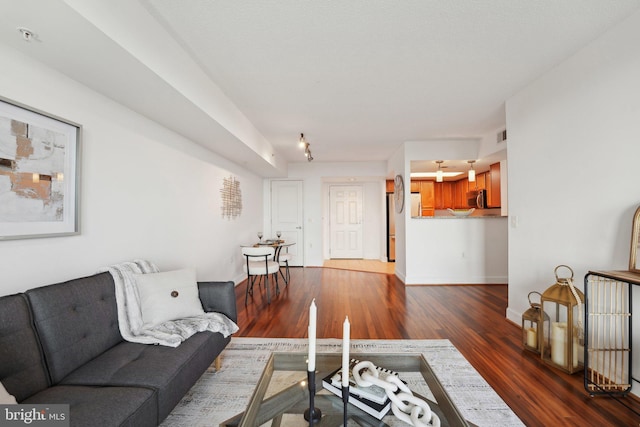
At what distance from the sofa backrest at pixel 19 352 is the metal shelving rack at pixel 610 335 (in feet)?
10.00

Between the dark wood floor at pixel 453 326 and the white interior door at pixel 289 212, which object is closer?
the dark wood floor at pixel 453 326

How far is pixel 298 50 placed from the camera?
6.87 ft

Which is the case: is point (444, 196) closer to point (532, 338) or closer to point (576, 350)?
point (532, 338)

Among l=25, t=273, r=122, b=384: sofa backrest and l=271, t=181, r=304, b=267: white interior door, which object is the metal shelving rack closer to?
l=25, t=273, r=122, b=384: sofa backrest

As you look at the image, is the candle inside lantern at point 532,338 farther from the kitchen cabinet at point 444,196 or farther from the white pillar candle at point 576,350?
the kitchen cabinet at point 444,196

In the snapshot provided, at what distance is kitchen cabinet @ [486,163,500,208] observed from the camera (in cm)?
504

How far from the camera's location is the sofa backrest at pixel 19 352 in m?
1.12

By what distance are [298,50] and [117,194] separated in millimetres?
1845

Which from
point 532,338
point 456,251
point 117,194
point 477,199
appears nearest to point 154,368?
point 117,194

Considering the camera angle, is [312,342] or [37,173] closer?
[312,342]

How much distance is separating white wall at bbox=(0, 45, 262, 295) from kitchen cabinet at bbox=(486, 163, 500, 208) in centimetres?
505

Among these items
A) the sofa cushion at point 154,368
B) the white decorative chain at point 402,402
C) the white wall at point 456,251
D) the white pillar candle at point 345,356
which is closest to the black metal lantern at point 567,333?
A: the white decorative chain at point 402,402

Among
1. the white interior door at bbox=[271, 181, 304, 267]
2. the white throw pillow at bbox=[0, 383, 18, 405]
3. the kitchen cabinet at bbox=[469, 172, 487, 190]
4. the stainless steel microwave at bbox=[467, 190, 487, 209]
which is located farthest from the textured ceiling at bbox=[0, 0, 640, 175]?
the white interior door at bbox=[271, 181, 304, 267]

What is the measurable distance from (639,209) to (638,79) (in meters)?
A: 0.85
